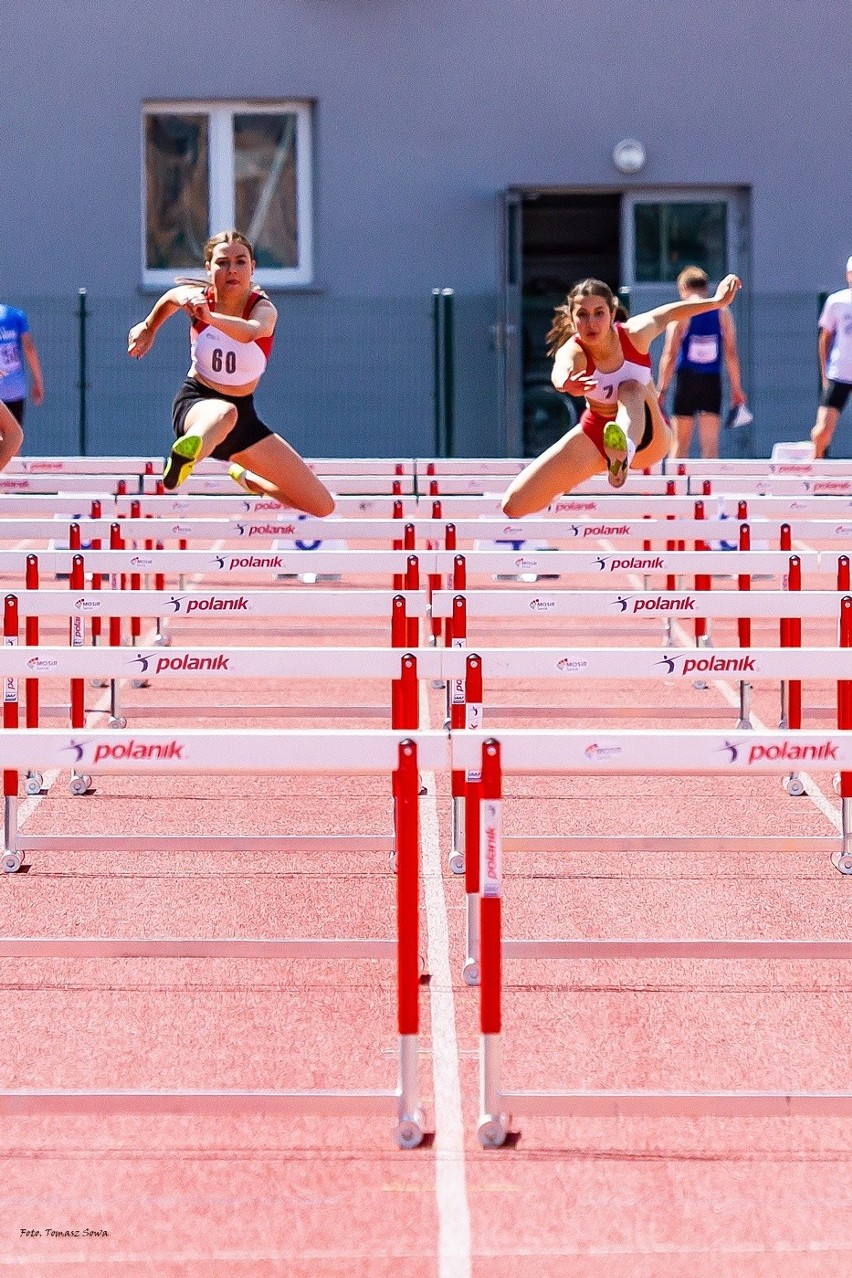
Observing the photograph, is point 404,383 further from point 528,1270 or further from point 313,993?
point 528,1270

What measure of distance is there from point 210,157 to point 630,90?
175 inches

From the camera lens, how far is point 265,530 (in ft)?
31.5

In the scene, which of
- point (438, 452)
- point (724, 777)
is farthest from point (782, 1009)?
point (438, 452)

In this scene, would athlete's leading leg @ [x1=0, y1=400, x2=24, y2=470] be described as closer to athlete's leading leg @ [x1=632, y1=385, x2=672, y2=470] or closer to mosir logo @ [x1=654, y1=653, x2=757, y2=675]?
athlete's leading leg @ [x1=632, y1=385, x2=672, y2=470]

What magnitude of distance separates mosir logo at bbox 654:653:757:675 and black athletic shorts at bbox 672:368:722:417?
1015 centimetres

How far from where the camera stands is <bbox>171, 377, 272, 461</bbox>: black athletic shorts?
966cm

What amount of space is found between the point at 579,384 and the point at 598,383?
0.22 meters

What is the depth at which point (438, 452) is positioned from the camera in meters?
20.9

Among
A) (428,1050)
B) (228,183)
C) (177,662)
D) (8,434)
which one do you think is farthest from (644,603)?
(228,183)

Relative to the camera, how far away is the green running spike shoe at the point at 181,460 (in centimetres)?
886

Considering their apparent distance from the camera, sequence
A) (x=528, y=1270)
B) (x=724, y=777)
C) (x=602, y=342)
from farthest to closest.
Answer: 1. (x=602, y=342)
2. (x=724, y=777)
3. (x=528, y=1270)

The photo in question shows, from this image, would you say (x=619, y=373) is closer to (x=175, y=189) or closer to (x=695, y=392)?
(x=695, y=392)

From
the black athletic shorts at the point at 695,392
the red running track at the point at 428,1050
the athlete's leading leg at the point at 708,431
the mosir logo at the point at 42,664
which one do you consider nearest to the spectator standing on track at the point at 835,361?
the black athletic shorts at the point at 695,392

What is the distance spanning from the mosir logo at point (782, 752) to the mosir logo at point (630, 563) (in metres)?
3.46
